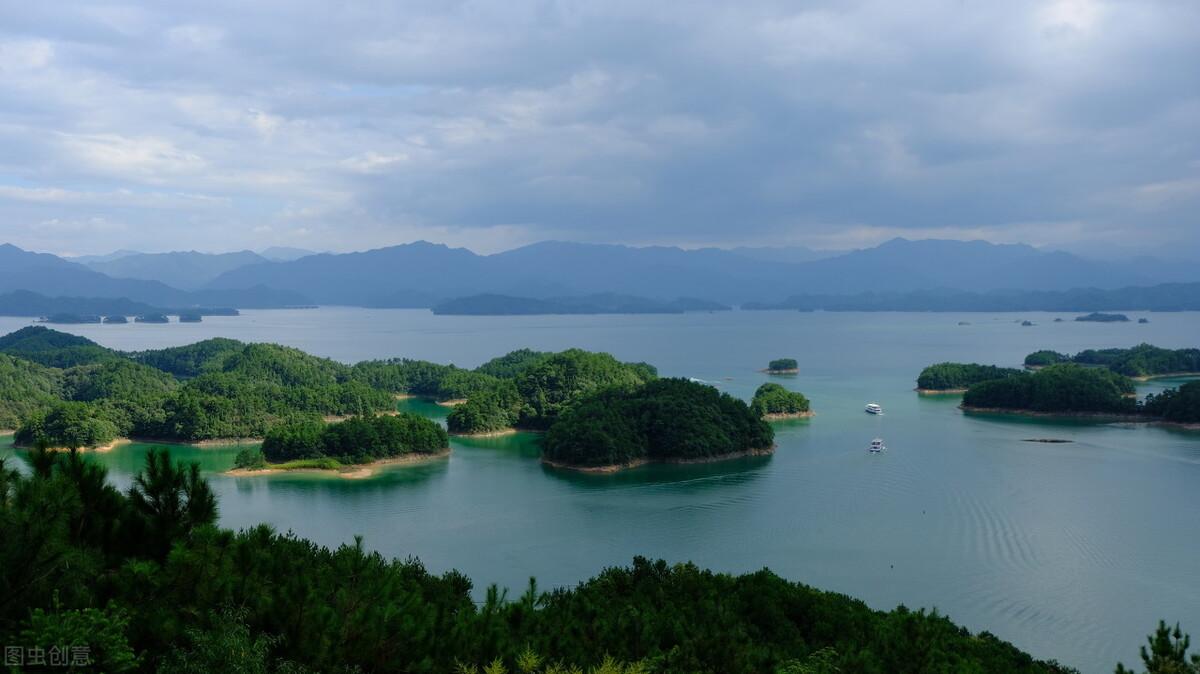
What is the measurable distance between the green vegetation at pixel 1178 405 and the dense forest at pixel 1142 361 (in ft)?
66.1

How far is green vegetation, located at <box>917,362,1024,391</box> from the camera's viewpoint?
58.0 meters

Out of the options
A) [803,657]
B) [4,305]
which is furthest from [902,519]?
[4,305]

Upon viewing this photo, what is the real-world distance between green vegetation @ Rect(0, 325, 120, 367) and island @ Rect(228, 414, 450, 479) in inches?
1309

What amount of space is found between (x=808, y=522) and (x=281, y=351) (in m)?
47.0

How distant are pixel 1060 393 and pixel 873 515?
27171 mm

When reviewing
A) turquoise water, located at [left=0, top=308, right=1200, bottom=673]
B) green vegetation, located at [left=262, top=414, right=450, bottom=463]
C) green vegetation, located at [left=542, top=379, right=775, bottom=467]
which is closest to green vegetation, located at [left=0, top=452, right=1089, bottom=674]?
turquoise water, located at [left=0, top=308, right=1200, bottom=673]

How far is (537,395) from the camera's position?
146 feet

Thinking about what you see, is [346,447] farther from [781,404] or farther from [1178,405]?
[1178,405]

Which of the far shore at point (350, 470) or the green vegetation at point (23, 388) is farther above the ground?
the green vegetation at point (23, 388)

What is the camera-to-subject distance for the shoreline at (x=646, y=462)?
3319cm

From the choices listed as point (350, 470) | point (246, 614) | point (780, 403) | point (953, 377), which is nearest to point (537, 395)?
point (350, 470)

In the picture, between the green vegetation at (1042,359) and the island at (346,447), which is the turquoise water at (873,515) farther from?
the green vegetation at (1042,359)

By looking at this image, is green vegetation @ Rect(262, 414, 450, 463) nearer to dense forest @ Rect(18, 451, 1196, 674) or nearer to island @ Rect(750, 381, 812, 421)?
island @ Rect(750, 381, 812, 421)

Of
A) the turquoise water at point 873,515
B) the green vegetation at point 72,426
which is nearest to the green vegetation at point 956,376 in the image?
the turquoise water at point 873,515
